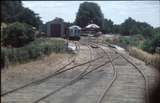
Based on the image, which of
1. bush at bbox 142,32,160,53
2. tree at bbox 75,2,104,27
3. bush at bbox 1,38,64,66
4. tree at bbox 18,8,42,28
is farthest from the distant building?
bush at bbox 1,38,64,66

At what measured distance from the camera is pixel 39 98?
1416 cm

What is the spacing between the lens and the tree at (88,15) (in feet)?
344

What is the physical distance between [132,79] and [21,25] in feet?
85.5

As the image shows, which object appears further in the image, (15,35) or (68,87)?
(15,35)

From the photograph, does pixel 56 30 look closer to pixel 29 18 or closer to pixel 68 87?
pixel 29 18

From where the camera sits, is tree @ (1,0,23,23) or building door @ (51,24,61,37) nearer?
tree @ (1,0,23,23)

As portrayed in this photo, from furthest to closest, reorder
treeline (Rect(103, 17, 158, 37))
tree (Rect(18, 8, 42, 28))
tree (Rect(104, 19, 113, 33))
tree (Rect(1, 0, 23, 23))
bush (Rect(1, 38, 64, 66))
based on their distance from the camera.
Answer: tree (Rect(104, 19, 113, 33)) < treeline (Rect(103, 17, 158, 37)) < tree (Rect(18, 8, 42, 28)) < bush (Rect(1, 38, 64, 66)) < tree (Rect(1, 0, 23, 23))

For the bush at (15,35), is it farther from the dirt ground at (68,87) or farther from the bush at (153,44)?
the dirt ground at (68,87)

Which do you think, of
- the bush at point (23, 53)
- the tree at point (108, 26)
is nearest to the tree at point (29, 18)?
the bush at point (23, 53)

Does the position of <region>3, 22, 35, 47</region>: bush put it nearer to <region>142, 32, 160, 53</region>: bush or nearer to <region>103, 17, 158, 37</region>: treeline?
<region>142, 32, 160, 53</region>: bush

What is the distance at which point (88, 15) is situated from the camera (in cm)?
10575

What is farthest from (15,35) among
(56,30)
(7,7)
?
(7,7)

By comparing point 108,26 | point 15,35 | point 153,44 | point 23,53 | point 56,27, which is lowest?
point 108,26

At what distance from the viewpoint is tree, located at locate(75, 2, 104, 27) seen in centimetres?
10481
